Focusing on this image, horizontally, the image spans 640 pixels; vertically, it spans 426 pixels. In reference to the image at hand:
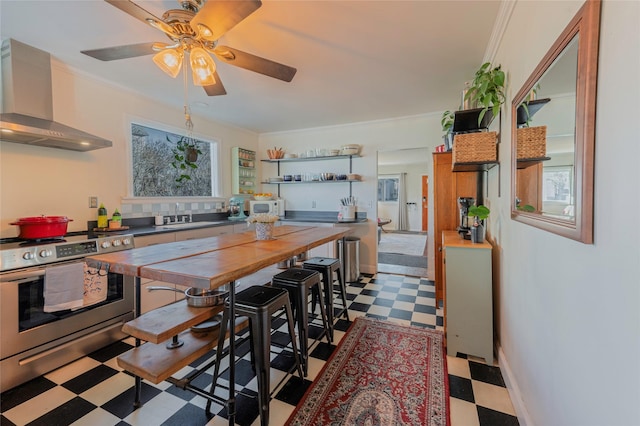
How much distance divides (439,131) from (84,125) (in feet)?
14.1

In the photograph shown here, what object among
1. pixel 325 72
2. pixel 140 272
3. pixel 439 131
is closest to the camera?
pixel 140 272

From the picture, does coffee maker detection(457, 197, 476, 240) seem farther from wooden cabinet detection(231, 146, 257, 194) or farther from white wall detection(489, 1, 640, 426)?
wooden cabinet detection(231, 146, 257, 194)

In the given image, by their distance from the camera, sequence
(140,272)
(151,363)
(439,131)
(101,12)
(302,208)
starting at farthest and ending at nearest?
(302,208) → (439,131) → (101,12) → (151,363) → (140,272)

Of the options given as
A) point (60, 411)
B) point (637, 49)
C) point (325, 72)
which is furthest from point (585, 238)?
point (60, 411)

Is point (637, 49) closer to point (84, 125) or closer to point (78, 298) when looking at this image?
point (78, 298)

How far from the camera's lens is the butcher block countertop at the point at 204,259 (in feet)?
3.78

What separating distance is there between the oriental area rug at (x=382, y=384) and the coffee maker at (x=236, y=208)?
2696 millimetres

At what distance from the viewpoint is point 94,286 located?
2100 millimetres

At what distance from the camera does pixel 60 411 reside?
157 centimetres

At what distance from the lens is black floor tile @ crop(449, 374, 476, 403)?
1.66 metres

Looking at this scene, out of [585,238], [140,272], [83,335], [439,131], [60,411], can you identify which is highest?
[439,131]

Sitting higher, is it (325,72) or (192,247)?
(325,72)

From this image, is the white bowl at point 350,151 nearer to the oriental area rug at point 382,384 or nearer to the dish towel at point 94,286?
the oriental area rug at point 382,384

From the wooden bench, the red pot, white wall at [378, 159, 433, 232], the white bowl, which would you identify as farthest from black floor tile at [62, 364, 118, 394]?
white wall at [378, 159, 433, 232]
